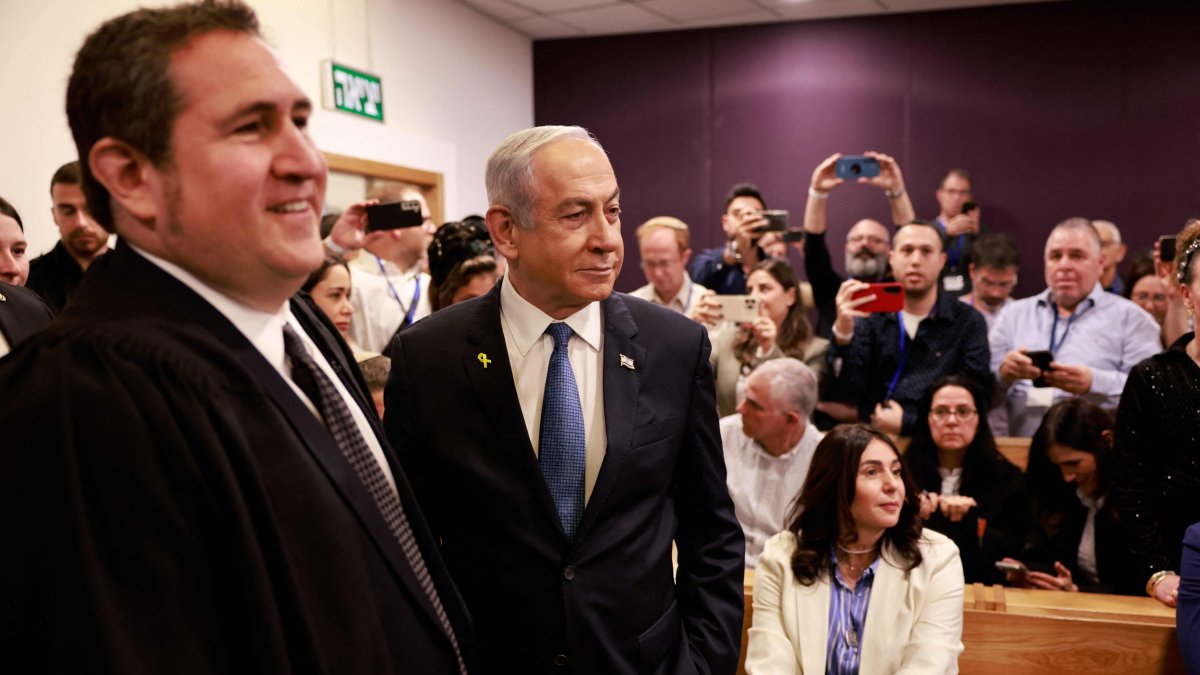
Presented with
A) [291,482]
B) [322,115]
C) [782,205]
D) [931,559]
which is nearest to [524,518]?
[291,482]

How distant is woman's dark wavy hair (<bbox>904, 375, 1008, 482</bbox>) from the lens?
3.32 metres

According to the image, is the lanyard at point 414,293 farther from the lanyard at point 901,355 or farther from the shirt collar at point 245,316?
the shirt collar at point 245,316

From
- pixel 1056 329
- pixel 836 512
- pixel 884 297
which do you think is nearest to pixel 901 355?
pixel 884 297

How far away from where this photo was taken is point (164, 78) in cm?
80

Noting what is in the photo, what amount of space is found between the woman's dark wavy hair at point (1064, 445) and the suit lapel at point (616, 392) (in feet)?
7.14

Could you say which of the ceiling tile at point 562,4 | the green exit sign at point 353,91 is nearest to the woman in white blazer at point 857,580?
the green exit sign at point 353,91

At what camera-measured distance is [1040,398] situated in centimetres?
383

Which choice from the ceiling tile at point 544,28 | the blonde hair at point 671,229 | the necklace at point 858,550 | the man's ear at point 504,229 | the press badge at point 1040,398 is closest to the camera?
the man's ear at point 504,229

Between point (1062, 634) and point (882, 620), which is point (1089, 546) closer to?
point (1062, 634)

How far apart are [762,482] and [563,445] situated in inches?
74.6

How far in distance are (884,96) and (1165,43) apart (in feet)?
5.94

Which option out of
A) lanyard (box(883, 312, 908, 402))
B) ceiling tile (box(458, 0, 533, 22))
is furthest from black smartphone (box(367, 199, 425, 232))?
ceiling tile (box(458, 0, 533, 22))

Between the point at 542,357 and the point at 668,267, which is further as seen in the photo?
the point at 668,267

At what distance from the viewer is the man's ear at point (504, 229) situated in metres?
1.50
